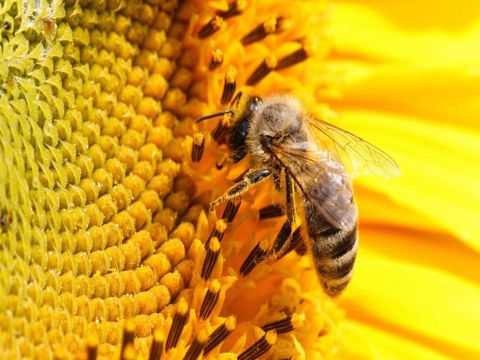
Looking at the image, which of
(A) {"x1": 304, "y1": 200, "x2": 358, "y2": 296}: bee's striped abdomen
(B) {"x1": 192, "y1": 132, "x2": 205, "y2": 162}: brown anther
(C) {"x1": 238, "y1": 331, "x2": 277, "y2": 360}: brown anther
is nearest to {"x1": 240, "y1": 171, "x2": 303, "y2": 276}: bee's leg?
(A) {"x1": 304, "y1": 200, "x2": 358, "y2": 296}: bee's striped abdomen

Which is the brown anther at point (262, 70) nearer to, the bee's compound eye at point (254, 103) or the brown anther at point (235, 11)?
the brown anther at point (235, 11)

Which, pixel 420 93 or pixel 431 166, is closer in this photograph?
pixel 431 166

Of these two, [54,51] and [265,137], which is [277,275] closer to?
[265,137]

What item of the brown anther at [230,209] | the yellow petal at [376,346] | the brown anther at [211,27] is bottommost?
the yellow petal at [376,346]

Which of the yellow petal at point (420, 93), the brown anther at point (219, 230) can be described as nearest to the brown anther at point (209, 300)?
the brown anther at point (219, 230)

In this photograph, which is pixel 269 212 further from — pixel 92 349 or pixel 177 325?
pixel 92 349

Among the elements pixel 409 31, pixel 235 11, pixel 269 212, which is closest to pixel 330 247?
pixel 269 212
